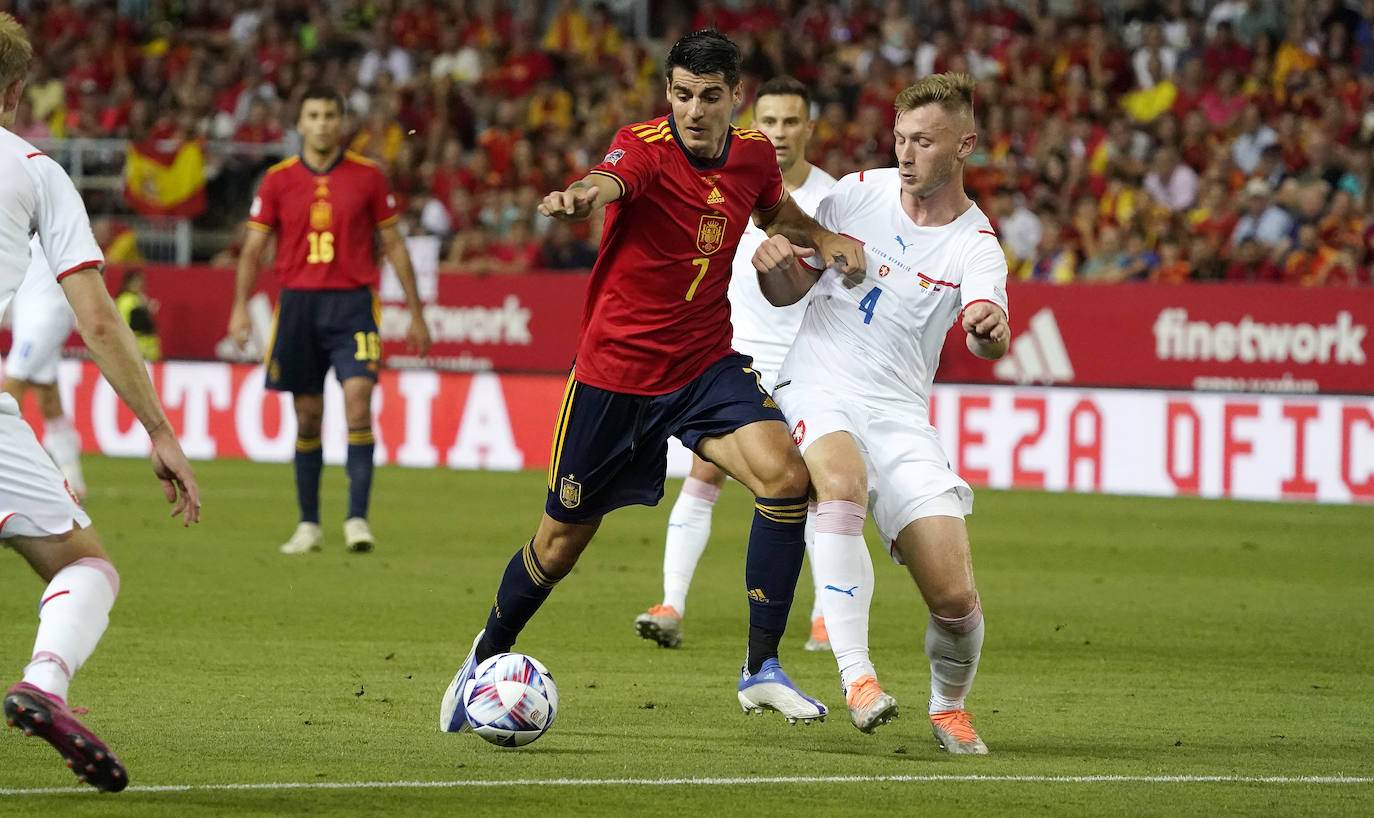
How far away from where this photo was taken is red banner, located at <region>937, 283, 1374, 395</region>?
57.3 feet

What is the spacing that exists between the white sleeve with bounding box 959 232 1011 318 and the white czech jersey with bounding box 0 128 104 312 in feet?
8.84

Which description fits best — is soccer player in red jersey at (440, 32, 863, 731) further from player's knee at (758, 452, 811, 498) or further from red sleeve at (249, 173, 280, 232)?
red sleeve at (249, 173, 280, 232)

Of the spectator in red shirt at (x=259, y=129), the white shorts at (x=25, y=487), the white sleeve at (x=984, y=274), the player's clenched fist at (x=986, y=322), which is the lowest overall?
the white shorts at (x=25, y=487)

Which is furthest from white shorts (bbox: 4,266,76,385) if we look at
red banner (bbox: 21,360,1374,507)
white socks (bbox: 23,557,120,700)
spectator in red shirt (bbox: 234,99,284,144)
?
spectator in red shirt (bbox: 234,99,284,144)

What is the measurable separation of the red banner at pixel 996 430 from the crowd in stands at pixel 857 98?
2.29 meters

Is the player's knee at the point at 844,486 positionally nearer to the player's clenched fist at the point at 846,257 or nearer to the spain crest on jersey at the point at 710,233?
the player's clenched fist at the point at 846,257

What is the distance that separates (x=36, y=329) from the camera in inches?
488

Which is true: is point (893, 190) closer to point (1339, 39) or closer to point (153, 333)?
point (153, 333)

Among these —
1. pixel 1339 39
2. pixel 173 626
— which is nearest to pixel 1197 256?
pixel 1339 39

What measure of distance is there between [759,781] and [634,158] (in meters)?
2.02

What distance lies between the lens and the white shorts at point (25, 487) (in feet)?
15.3

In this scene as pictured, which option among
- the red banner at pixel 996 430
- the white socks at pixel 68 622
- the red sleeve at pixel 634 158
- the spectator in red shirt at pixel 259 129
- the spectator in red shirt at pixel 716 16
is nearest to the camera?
the white socks at pixel 68 622

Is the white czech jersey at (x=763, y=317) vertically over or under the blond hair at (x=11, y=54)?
under

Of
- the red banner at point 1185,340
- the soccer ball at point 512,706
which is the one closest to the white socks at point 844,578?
the soccer ball at point 512,706
